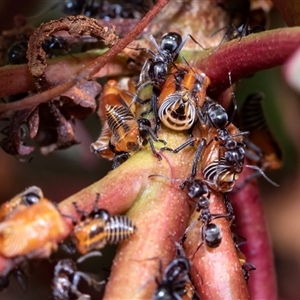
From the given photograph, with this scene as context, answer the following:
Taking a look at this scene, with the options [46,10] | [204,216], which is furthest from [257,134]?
[46,10]

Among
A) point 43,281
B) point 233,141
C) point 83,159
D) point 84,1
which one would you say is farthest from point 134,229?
point 84,1

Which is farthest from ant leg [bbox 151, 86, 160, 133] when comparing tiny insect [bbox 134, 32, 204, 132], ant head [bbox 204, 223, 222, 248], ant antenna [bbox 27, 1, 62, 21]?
ant antenna [bbox 27, 1, 62, 21]

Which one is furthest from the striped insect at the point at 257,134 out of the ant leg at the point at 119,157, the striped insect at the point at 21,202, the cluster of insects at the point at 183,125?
the striped insect at the point at 21,202

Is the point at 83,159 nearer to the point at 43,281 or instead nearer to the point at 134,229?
the point at 43,281

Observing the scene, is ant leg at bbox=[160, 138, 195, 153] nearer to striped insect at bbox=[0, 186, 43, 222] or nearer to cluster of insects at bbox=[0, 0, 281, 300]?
cluster of insects at bbox=[0, 0, 281, 300]

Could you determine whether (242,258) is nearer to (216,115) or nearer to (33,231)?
(216,115)

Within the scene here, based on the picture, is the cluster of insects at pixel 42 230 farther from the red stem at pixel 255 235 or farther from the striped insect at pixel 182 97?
the red stem at pixel 255 235
